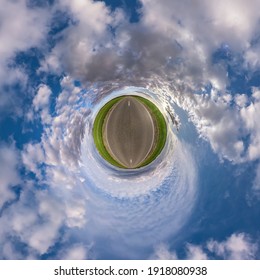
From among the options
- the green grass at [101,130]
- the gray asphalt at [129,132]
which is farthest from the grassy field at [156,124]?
the gray asphalt at [129,132]

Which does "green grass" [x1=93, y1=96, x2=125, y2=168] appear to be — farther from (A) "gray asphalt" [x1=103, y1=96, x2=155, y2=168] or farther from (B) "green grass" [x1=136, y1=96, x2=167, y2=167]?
(B) "green grass" [x1=136, y1=96, x2=167, y2=167]

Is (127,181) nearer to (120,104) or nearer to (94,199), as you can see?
(94,199)

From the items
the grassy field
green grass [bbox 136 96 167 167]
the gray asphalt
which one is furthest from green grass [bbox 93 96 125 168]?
green grass [bbox 136 96 167 167]

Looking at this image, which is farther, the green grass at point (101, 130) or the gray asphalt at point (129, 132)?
the green grass at point (101, 130)

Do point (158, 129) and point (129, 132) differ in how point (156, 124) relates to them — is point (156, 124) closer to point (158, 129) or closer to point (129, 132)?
point (158, 129)

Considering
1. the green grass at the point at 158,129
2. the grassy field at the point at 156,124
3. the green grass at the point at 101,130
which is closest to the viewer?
the green grass at the point at 158,129

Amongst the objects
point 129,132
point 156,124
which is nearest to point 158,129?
point 156,124

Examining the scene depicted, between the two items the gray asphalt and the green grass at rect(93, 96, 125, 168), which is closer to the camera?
the gray asphalt

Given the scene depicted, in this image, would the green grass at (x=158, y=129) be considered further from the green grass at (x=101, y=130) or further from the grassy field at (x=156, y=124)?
the green grass at (x=101, y=130)
